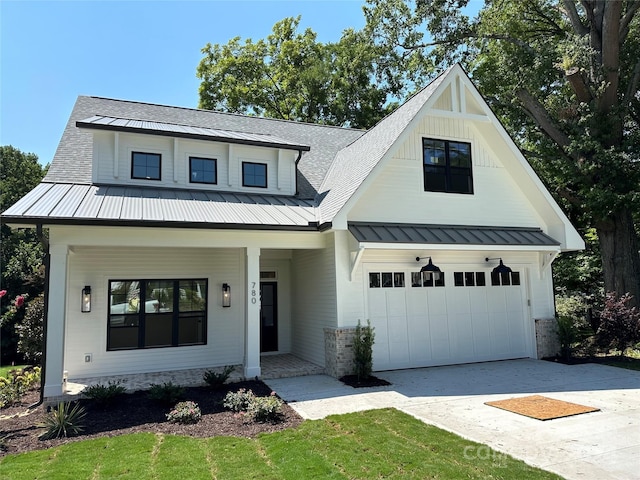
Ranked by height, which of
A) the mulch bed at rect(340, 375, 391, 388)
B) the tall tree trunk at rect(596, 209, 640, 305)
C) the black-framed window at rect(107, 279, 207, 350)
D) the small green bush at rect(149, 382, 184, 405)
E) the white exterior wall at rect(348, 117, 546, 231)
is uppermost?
the white exterior wall at rect(348, 117, 546, 231)

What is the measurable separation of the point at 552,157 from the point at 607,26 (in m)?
4.60

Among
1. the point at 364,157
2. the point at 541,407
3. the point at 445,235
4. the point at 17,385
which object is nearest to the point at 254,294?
the point at 364,157

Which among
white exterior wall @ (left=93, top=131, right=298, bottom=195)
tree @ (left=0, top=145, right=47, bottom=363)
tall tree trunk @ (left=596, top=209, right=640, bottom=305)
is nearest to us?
white exterior wall @ (left=93, top=131, right=298, bottom=195)

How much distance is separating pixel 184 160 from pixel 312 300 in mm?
5184

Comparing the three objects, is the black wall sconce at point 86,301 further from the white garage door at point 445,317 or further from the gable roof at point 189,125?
the white garage door at point 445,317

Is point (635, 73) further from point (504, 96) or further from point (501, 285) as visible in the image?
point (501, 285)

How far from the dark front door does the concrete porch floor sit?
5.23 ft

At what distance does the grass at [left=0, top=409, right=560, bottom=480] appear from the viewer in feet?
15.7

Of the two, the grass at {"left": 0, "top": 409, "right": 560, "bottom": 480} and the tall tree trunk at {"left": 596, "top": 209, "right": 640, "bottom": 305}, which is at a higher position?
the tall tree trunk at {"left": 596, "top": 209, "right": 640, "bottom": 305}

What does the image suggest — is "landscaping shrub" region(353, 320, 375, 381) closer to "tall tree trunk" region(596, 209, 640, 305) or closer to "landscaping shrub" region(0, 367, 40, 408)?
"landscaping shrub" region(0, 367, 40, 408)

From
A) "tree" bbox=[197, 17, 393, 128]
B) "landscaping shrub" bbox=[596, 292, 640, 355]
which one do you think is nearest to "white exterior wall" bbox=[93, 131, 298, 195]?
"landscaping shrub" bbox=[596, 292, 640, 355]

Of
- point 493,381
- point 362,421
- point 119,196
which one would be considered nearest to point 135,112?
point 119,196

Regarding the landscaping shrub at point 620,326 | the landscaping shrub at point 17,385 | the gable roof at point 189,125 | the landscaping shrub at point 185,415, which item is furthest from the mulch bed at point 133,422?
the landscaping shrub at point 620,326

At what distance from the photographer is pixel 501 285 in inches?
472
